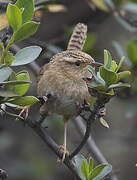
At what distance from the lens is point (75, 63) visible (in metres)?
2.91

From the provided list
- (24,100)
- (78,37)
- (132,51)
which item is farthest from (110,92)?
(132,51)

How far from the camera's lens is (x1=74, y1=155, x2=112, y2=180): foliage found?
2.37 m

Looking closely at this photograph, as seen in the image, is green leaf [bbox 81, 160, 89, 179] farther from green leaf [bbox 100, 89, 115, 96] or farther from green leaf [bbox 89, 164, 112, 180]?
green leaf [bbox 100, 89, 115, 96]

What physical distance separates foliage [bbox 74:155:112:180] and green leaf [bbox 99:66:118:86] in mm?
430

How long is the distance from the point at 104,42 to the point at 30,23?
11.3 ft

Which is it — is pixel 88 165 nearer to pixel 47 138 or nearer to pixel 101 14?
pixel 47 138

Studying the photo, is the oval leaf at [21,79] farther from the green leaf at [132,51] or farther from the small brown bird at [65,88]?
the green leaf at [132,51]

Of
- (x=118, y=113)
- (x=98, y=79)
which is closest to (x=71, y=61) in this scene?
(x=98, y=79)

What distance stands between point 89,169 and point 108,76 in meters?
0.53

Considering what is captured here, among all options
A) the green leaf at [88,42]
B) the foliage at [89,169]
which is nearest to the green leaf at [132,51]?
the green leaf at [88,42]

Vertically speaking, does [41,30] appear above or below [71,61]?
below

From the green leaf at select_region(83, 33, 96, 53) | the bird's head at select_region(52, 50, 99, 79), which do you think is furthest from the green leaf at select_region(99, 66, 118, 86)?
the green leaf at select_region(83, 33, 96, 53)

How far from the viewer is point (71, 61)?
2.95 m

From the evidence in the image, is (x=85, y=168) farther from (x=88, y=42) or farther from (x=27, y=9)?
(x=88, y=42)
